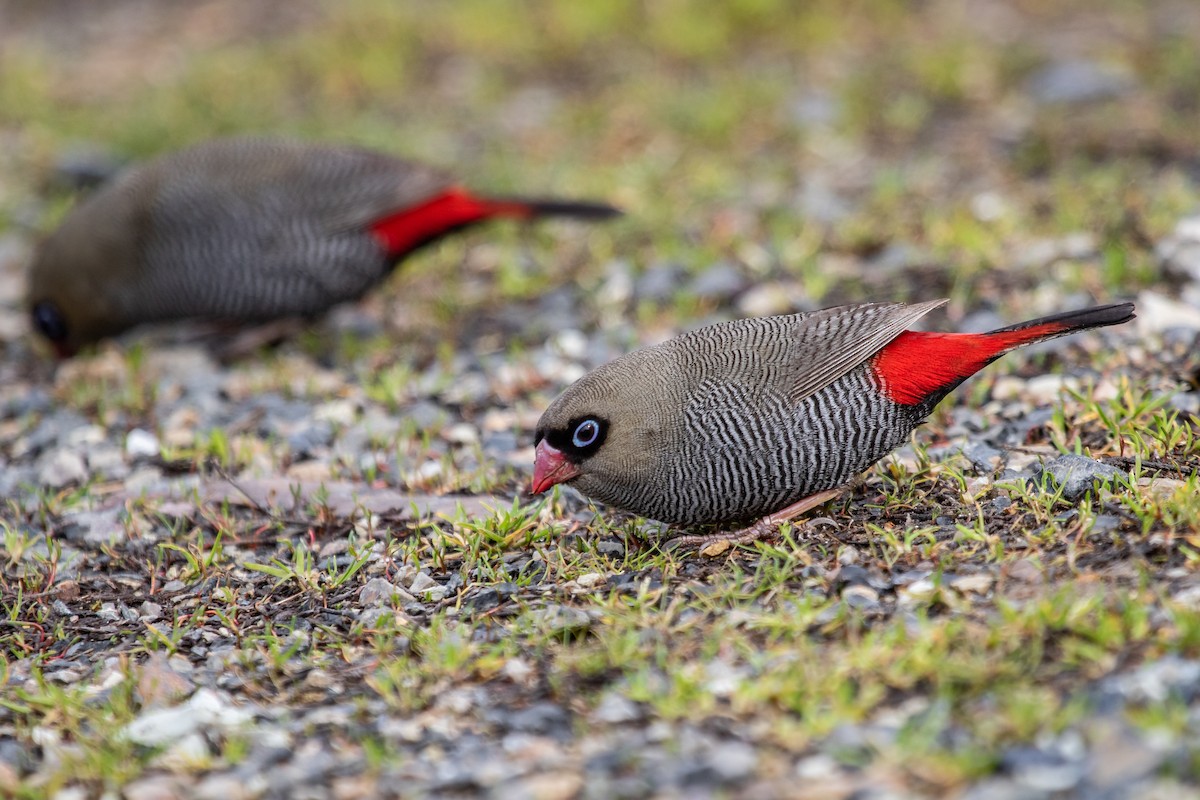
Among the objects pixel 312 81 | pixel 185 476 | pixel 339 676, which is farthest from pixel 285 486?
pixel 312 81

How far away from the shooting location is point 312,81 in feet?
29.7

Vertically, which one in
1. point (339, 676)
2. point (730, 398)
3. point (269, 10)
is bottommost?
point (339, 676)

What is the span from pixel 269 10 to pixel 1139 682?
915cm

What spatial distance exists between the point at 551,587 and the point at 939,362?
1.28 meters

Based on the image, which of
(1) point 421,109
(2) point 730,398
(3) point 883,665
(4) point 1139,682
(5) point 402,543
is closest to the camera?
(4) point 1139,682

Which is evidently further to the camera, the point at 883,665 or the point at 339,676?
the point at 339,676

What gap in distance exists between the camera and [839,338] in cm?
395

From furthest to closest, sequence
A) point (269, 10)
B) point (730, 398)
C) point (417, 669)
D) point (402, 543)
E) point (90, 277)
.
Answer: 1. point (269, 10)
2. point (90, 277)
3. point (402, 543)
4. point (730, 398)
5. point (417, 669)

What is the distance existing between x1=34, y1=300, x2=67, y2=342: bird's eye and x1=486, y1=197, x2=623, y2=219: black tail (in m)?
2.05

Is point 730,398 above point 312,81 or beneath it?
beneath

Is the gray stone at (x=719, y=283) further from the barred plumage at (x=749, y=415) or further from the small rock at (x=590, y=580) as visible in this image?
the small rock at (x=590, y=580)

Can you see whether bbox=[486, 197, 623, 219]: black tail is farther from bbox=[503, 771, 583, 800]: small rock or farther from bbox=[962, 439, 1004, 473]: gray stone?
bbox=[503, 771, 583, 800]: small rock

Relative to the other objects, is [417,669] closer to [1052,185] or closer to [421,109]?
[1052,185]

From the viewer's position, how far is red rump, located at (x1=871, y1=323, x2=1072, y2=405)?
12.8 ft
